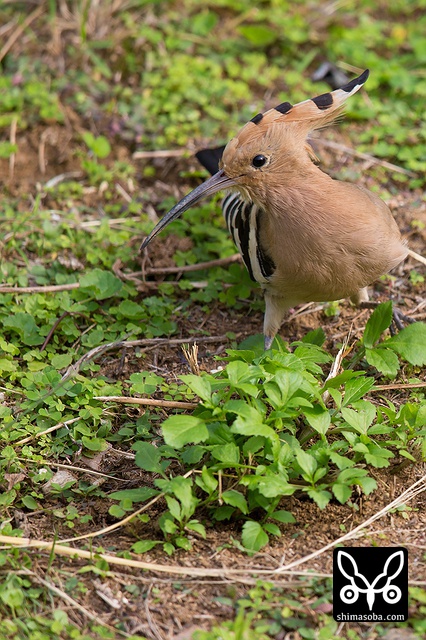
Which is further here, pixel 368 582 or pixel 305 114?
pixel 305 114

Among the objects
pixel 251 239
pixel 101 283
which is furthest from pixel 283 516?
pixel 101 283

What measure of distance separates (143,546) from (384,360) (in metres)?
1.22

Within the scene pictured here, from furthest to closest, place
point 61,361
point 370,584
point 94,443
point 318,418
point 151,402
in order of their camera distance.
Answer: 1. point 61,361
2. point 151,402
3. point 94,443
4. point 318,418
5. point 370,584

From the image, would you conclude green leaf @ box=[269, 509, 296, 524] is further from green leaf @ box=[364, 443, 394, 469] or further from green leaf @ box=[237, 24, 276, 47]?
green leaf @ box=[237, 24, 276, 47]

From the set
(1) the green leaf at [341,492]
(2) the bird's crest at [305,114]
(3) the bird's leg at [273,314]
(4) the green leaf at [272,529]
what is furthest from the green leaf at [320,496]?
(2) the bird's crest at [305,114]

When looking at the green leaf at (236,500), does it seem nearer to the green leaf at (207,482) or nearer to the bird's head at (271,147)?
the green leaf at (207,482)

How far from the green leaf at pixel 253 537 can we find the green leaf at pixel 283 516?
0.06 metres

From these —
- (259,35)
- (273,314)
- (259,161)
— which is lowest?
(273,314)

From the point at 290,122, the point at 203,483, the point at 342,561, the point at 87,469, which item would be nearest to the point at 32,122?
the point at 290,122

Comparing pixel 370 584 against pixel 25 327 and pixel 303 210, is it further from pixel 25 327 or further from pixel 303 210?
pixel 25 327

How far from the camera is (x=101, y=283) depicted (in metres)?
3.66

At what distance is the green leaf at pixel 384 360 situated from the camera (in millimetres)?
3133

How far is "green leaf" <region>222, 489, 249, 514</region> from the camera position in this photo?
2529 millimetres

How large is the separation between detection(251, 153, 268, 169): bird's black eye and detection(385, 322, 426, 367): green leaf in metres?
0.86
